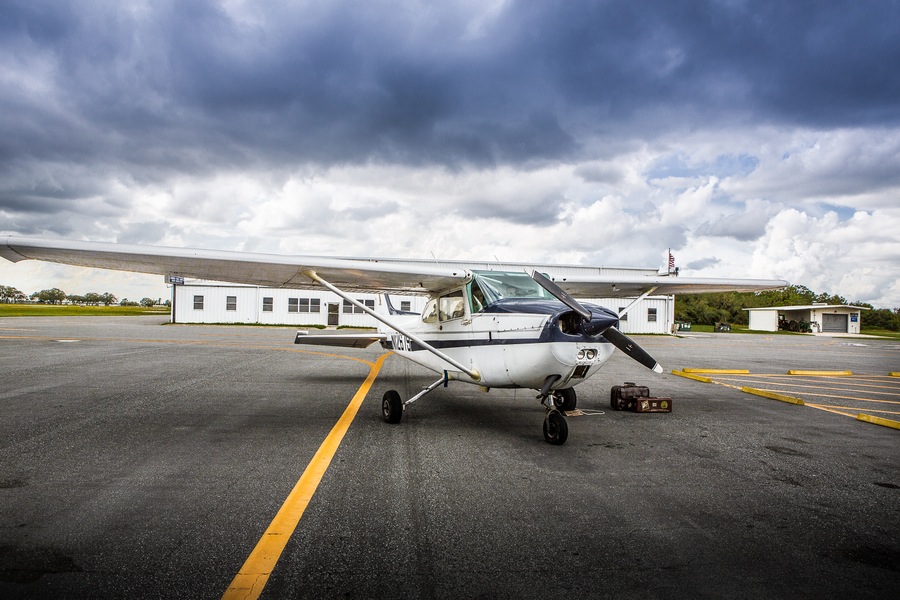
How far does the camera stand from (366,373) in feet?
40.7

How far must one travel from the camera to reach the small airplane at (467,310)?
18.2 feet

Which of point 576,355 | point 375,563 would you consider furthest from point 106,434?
point 576,355

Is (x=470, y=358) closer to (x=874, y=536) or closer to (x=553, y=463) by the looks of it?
(x=553, y=463)

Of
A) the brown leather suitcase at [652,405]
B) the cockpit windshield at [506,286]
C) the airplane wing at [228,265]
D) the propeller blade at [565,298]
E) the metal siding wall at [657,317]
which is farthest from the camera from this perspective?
the metal siding wall at [657,317]

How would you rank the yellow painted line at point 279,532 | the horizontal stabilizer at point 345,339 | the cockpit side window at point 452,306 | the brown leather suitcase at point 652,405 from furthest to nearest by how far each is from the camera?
the horizontal stabilizer at point 345,339 → the brown leather suitcase at point 652,405 → the cockpit side window at point 452,306 → the yellow painted line at point 279,532

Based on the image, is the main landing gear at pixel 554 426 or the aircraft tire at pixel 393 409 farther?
the aircraft tire at pixel 393 409

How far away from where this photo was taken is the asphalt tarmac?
8.92 feet

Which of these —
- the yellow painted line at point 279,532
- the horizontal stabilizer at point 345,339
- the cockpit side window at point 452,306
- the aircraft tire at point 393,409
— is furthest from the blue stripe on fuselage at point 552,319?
the horizontal stabilizer at point 345,339

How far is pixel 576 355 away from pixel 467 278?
2.11 m

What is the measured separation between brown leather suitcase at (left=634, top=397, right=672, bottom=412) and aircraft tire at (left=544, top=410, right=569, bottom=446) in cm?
283

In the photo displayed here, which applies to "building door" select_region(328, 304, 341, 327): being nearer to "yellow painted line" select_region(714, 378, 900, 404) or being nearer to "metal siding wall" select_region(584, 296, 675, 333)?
"metal siding wall" select_region(584, 296, 675, 333)

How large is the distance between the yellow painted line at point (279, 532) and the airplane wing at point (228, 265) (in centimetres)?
248

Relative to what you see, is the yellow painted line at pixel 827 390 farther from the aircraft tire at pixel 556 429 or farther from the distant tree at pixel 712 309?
the distant tree at pixel 712 309

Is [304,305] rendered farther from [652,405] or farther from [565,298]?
[565,298]
